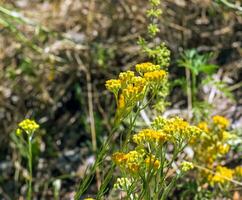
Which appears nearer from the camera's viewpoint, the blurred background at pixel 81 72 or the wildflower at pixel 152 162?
the wildflower at pixel 152 162

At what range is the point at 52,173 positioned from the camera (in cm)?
287

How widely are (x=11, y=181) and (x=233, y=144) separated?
1100mm

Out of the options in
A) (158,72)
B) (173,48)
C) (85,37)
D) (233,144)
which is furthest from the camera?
(85,37)

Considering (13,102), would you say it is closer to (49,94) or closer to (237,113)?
(49,94)

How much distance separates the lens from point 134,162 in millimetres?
1379

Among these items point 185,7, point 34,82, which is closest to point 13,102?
point 34,82

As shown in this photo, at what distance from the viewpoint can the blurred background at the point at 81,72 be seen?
2865mm

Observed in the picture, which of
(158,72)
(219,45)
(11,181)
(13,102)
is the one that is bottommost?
(11,181)

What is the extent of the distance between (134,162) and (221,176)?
2.52ft

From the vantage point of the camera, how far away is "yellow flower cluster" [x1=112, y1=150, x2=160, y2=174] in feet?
4.51

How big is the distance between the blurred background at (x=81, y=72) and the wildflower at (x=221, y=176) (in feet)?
2.17

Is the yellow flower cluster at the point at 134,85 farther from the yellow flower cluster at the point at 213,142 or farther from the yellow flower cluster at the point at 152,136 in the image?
the yellow flower cluster at the point at 213,142

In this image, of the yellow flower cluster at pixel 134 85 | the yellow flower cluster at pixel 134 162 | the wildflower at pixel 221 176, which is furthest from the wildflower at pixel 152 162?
the wildflower at pixel 221 176

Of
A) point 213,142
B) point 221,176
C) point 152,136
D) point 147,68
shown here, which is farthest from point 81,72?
point 152,136
